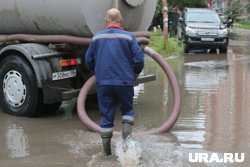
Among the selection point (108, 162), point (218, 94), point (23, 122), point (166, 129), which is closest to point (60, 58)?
point (23, 122)

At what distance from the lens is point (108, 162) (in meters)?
5.71

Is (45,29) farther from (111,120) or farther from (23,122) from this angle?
(111,120)

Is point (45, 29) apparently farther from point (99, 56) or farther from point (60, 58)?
point (99, 56)

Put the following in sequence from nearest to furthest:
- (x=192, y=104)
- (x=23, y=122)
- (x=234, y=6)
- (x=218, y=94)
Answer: (x=23, y=122) → (x=192, y=104) → (x=218, y=94) → (x=234, y=6)

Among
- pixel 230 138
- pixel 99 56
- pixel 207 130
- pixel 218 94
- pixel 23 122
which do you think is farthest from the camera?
pixel 218 94

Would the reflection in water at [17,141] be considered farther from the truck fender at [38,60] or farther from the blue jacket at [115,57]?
the blue jacket at [115,57]

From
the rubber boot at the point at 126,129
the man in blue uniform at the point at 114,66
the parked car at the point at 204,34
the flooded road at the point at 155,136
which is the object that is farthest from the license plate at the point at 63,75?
the parked car at the point at 204,34

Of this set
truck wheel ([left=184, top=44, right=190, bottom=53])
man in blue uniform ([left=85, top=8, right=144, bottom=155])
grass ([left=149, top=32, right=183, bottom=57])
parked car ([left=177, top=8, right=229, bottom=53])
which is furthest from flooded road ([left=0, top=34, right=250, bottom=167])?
truck wheel ([left=184, top=44, right=190, bottom=53])

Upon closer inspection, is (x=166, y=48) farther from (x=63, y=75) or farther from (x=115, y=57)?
(x=115, y=57)

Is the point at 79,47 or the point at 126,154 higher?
the point at 79,47

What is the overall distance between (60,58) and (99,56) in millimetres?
2388

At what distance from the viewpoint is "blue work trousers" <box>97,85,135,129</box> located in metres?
5.62

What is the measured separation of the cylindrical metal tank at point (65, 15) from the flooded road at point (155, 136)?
146 cm

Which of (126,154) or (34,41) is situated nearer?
(126,154)
